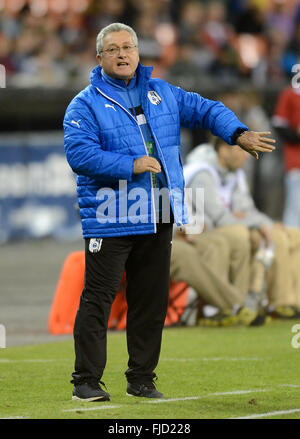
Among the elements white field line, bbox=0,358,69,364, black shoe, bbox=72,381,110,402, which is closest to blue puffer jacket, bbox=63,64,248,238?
black shoe, bbox=72,381,110,402

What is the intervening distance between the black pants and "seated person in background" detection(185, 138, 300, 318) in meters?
3.61

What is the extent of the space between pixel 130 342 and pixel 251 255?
4045 millimetres

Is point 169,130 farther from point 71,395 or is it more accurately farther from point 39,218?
point 39,218

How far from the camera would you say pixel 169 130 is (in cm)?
645

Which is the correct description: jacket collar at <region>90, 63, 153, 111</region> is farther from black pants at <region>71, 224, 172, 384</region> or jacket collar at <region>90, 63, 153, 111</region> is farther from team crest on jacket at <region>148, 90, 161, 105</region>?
black pants at <region>71, 224, 172, 384</region>

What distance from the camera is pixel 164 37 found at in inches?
817

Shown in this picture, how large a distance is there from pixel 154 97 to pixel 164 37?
14.5 metres

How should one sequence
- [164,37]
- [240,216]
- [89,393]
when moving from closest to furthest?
[89,393], [240,216], [164,37]

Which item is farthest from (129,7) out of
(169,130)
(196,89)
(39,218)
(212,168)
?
(169,130)

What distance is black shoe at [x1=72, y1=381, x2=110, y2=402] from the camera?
6.27 m

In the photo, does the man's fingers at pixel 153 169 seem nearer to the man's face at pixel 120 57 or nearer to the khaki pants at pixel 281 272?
the man's face at pixel 120 57

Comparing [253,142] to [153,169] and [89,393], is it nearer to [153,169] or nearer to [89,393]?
[153,169]

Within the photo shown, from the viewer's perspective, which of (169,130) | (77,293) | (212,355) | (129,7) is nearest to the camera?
(169,130)

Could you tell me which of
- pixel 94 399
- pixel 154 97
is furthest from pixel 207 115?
pixel 94 399
